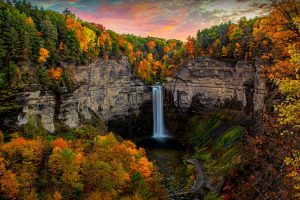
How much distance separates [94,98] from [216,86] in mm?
30917

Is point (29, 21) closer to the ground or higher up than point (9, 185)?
higher up

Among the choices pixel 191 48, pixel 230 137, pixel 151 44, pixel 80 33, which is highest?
pixel 151 44

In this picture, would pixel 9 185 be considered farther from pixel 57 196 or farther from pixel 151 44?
pixel 151 44

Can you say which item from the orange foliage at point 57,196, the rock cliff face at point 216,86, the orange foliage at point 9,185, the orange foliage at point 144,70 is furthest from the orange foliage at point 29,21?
the rock cliff face at point 216,86

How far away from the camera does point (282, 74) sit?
1439 cm

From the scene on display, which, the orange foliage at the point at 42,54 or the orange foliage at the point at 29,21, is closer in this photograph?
the orange foliage at the point at 42,54

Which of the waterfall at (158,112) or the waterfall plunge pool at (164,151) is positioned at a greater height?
the waterfall at (158,112)

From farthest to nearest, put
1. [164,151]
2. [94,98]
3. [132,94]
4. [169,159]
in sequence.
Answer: [132,94]
[94,98]
[164,151]
[169,159]

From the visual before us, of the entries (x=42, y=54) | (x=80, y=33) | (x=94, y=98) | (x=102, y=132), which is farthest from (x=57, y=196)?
(x=80, y=33)

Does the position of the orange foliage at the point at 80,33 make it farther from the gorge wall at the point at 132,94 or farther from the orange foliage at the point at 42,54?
the orange foliage at the point at 42,54

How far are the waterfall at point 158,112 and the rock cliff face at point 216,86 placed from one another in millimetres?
3190

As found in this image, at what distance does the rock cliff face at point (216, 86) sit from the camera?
6500cm

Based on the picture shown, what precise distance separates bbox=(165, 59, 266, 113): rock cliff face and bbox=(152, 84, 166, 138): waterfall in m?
3.19

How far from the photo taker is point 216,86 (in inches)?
2992
